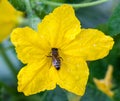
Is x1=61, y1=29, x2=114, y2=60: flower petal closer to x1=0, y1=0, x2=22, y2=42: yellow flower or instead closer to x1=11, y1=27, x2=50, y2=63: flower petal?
x1=11, y1=27, x2=50, y2=63: flower petal

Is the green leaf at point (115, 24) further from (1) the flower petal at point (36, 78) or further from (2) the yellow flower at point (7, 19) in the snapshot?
(2) the yellow flower at point (7, 19)

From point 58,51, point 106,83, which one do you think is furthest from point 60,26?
point 106,83

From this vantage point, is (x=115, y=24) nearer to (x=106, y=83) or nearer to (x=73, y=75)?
(x=73, y=75)

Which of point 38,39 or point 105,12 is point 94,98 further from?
point 105,12

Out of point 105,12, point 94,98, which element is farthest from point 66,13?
point 105,12

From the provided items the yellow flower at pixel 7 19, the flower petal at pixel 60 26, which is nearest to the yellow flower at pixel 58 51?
the flower petal at pixel 60 26

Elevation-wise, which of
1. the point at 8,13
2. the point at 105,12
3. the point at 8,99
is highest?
the point at 8,13
